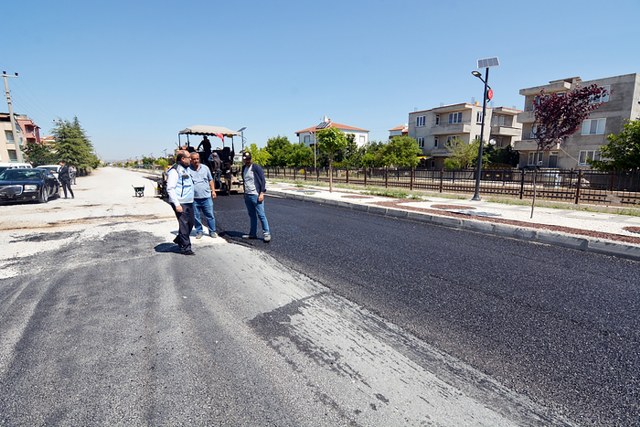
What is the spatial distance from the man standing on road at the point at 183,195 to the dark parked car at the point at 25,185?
10465 mm

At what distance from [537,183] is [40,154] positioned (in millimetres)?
58048

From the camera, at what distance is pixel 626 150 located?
1664 cm

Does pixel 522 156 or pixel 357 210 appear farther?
pixel 522 156

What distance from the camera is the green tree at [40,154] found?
4397 centimetres

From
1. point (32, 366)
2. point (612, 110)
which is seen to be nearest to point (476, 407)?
point (32, 366)

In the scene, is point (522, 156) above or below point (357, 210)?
above

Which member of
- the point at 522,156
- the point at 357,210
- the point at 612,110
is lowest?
the point at 357,210

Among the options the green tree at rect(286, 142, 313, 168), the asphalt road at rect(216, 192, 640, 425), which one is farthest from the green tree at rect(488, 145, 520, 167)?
the asphalt road at rect(216, 192, 640, 425)

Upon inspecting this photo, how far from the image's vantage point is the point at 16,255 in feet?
17.4

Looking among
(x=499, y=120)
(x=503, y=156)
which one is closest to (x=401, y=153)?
(x=503, y=156)

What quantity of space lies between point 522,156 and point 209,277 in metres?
38.3

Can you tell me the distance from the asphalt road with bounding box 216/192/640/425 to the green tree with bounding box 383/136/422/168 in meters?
30.9

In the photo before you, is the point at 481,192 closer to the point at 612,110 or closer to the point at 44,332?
the point at 44,332

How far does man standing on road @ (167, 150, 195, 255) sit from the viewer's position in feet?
17.0
